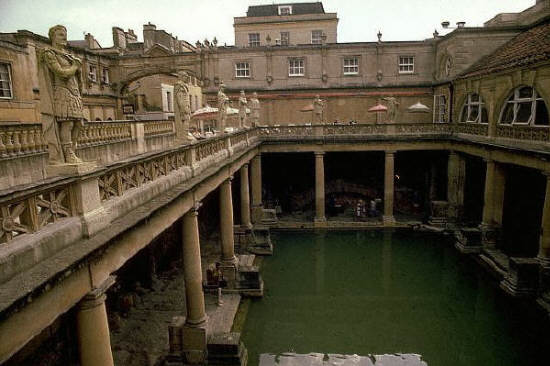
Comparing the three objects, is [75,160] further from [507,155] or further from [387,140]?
[387,140]

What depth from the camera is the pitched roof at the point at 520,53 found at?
54.8 feet

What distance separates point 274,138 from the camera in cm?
2409

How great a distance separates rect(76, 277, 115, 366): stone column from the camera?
545 centimetres

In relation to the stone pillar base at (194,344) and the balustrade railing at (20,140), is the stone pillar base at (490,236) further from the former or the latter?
the balustrade railing at (20,140)

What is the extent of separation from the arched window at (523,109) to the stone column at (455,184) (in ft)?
14.9

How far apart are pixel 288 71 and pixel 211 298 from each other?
20073 mm

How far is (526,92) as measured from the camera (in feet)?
59.4

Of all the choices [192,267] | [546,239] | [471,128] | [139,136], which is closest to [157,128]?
[139,136]

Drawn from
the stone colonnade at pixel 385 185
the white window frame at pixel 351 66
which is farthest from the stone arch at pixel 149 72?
the stone colonnade at pixel 385 185

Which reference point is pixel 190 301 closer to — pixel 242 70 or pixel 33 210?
pixel 33 210

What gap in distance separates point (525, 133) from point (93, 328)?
56.9 ft

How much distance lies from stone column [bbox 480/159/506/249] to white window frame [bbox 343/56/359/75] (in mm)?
13182

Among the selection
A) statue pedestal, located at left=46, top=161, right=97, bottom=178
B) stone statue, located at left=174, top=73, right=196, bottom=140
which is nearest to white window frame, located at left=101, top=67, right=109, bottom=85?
stone statue, located at left=174, top=73, right=196, bottom=140

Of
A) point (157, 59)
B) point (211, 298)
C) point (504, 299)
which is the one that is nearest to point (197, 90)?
point (157, 59)
